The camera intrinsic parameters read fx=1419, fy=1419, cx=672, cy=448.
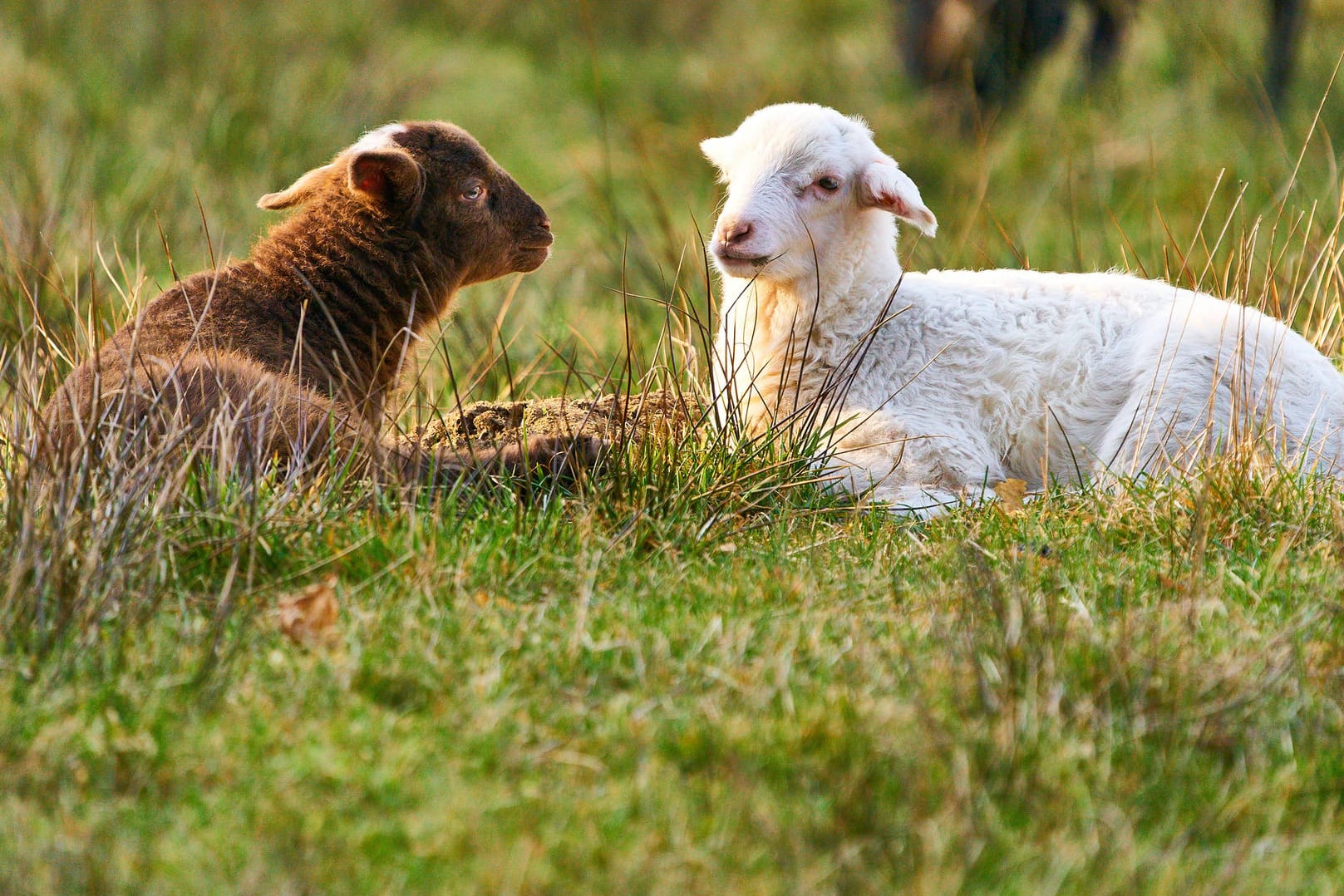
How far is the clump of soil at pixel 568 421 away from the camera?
12.5 feet

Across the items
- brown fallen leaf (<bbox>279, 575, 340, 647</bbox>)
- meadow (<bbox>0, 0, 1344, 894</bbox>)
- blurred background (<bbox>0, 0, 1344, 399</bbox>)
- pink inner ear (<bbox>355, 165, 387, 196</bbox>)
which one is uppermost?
pink inner ear (<bbox>355, 165, 387, 196</bbox>)

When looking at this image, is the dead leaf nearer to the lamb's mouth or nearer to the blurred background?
the lamb's mouth

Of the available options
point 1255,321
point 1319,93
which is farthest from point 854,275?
point 1319,93

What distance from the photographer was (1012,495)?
385 centimetres

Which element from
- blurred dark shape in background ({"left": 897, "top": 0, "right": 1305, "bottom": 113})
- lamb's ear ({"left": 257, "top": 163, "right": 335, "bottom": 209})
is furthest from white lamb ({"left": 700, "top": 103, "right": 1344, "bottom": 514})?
blurred dark shape in background ({"left": 897, "top": 0, "right": 1305, "bottom": 113})

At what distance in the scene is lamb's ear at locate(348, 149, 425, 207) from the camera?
4309mm

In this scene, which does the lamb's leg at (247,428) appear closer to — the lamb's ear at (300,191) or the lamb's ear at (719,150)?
the lamb's ear at (300,191)

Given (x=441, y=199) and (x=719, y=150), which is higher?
(x=719, y=150)

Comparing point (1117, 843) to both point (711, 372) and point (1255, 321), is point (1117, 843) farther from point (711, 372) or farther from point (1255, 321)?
point (1255, 321)

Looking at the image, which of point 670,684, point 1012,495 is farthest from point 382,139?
point 670,684

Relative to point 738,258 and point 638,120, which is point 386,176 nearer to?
point 738,258

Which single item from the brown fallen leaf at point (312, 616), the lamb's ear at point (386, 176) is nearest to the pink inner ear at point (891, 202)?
the lamb's ear at point (386, 176)

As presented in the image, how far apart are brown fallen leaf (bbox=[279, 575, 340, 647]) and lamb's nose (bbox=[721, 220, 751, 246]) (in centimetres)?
163

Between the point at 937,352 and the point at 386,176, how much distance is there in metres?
1.78
